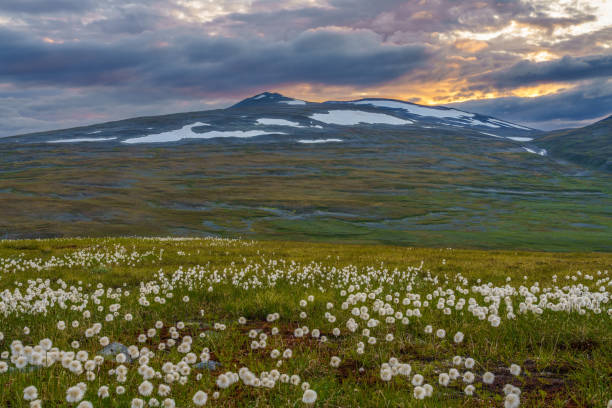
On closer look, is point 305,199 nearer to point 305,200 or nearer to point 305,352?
point 305,200

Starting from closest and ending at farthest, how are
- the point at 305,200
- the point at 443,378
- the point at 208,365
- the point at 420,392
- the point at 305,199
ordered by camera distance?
the point at 420,392 → the point at 443,378 → the point at 208,365 → the point at 305,200 → the point at 305,199

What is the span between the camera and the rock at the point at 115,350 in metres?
5.06

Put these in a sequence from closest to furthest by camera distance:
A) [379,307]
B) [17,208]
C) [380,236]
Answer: [379,307] < [380,236] < [17,208]

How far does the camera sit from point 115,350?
519cm

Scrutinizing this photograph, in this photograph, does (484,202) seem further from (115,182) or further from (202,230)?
(115,182)

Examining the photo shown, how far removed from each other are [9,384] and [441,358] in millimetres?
4605

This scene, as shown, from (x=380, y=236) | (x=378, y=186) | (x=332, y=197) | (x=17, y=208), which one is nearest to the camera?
(x=380, y=236)

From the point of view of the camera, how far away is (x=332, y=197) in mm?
109250

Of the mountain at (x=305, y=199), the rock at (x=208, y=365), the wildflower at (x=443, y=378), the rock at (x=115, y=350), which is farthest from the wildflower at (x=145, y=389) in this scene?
the mountain at (x=305, y=199)

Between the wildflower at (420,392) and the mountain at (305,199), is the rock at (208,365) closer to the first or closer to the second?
the wildflower at (420,392)

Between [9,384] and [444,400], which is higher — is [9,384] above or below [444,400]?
above

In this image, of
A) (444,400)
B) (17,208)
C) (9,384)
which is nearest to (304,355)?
(444,400)

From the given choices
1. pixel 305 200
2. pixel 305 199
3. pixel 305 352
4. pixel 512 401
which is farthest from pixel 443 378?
pixel 305 199

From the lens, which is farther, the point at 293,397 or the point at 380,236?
the point at 380,236
